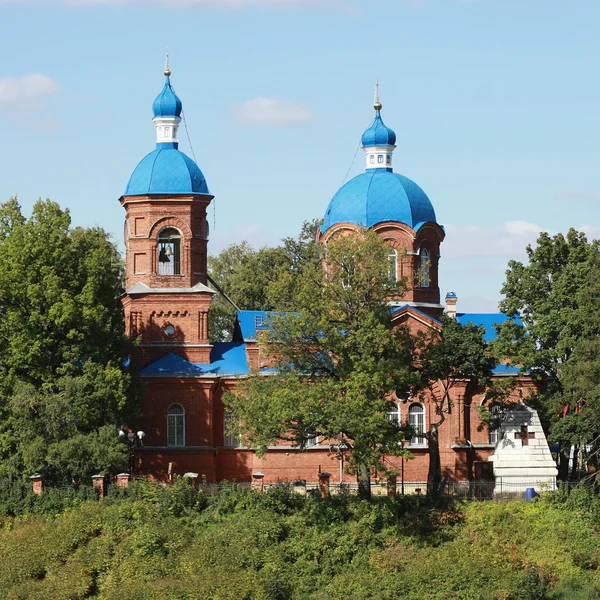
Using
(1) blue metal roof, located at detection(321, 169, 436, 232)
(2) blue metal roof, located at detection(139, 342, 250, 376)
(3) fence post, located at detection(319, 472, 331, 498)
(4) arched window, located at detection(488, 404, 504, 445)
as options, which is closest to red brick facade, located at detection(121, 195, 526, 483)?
(2) blue metal roof, located at detection(139, 342, 250, 376)

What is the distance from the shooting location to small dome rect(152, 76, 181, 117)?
43.6 m

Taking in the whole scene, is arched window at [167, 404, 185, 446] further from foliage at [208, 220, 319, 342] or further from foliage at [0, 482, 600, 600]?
foliage at [208, 220, 319, 342]

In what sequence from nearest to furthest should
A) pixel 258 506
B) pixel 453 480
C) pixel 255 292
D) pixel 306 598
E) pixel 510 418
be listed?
pixel 306 598, pixel 258 506, pixel 510 418, pixel 453 480, pixel 255 292

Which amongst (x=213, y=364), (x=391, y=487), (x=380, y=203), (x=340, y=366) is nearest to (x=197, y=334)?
(x=213, y=364)

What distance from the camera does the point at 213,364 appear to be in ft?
141

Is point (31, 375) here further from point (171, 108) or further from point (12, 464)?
point (171, 108)

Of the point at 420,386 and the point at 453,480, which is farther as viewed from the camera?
the point at 453,480

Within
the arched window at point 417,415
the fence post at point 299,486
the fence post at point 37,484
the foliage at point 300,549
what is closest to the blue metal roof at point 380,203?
the arched window at point 417,415

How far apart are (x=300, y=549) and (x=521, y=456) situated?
7.52 metres

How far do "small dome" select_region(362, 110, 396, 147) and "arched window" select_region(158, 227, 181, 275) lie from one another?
7.22 m

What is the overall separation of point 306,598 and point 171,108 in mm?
17414

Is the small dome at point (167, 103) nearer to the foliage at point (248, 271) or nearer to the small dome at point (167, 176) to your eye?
the small dome at point (167, 176)

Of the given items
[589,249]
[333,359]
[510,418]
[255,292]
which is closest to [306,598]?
[333,359]

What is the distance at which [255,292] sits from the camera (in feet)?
179
